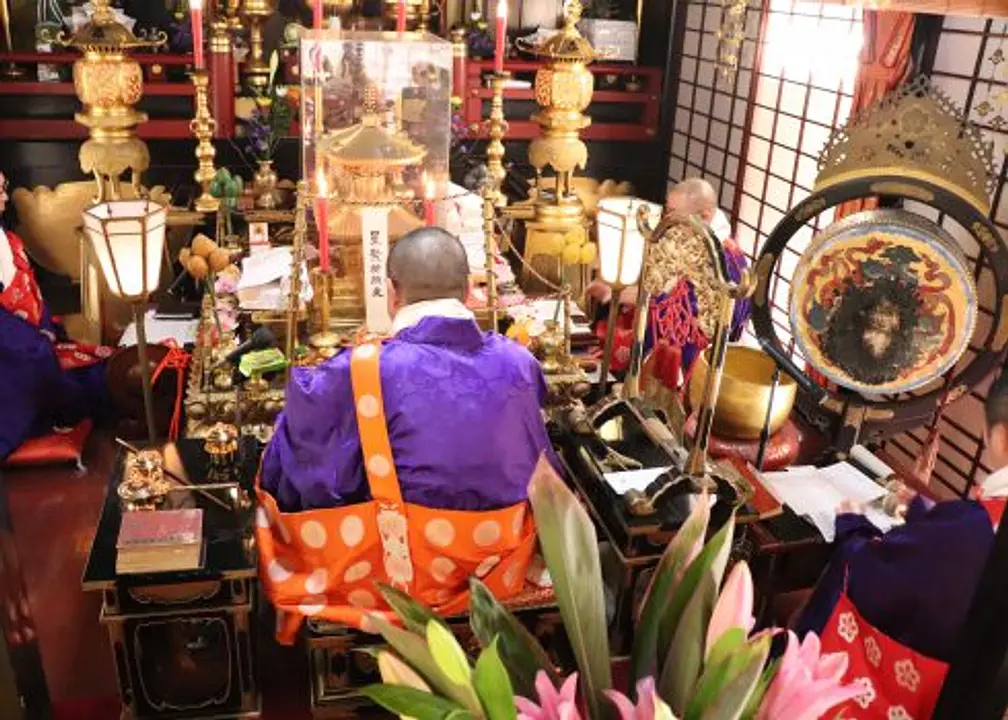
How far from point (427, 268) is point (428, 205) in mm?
1148

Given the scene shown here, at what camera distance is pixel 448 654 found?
922mm

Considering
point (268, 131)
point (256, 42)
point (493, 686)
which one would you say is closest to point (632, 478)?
point (493, 686)

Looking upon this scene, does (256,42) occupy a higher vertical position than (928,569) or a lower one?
higher

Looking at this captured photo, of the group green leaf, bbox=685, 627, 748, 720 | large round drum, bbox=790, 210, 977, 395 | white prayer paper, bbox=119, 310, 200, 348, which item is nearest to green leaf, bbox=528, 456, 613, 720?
green leaf, bbox=685, 627, 748, 720

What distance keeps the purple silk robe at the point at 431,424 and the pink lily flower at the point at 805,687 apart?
1540 mm

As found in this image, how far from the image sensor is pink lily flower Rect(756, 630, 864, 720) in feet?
3.13

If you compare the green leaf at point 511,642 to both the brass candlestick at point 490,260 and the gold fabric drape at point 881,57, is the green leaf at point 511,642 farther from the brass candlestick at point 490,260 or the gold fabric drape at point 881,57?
the gold fabric drape at point 881,57

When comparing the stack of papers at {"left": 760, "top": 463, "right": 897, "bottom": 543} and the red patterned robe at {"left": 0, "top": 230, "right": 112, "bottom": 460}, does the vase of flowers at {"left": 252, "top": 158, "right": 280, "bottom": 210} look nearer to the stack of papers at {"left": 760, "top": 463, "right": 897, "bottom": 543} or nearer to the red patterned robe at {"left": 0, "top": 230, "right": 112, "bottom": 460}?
the red patterned robe at {"left": 0, "top": 230, "right": 112, "bottom": 460}

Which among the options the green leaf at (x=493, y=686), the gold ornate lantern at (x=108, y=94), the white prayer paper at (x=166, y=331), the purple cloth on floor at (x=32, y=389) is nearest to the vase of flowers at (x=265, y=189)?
the gold ornate lantern at (x=108, y=94)

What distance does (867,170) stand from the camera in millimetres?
2107

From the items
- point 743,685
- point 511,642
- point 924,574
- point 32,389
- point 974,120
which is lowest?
point 32,389

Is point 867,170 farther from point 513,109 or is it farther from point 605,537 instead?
point 513,109

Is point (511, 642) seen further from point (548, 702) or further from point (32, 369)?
point (32, 369)

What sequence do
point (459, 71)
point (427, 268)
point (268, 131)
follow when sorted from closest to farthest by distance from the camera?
point (427, 268) < point (268, 131) < point (459, 71)
